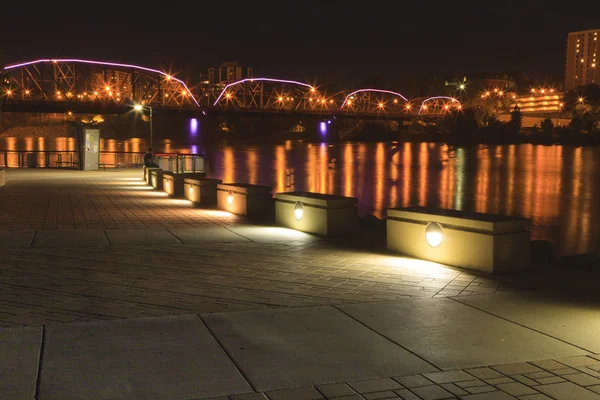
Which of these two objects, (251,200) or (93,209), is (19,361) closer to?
(251,200)

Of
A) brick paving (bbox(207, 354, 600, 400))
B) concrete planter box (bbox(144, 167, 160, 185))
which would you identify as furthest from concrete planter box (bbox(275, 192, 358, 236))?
concrete planter box (bbox(144, 167, 160, 185))

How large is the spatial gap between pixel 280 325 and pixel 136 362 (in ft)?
4.98

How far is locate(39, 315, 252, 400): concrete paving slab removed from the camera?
457 centimetres

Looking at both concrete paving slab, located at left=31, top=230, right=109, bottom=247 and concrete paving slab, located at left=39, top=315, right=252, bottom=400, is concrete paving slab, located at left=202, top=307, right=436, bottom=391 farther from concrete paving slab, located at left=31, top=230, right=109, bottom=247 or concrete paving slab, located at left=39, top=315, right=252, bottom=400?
concrete paving slab, located at left=31, top=230, right=109, bottom=247

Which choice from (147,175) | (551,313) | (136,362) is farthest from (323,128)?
(136,362)

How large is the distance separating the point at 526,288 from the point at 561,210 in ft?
99.6

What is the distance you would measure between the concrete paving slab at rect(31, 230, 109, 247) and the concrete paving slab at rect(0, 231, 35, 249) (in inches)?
4.1

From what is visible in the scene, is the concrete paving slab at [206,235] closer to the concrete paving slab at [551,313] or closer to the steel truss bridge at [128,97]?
the concrete paving slab at [551,313]

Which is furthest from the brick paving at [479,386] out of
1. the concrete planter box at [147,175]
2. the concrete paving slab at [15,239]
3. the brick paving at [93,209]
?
the concrete planter box at [147,175]

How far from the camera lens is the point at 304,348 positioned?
5551mm

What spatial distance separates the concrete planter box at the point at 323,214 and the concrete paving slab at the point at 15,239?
4822 millimetres

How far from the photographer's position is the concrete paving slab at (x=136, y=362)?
4.57 metres

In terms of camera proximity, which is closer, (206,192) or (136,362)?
(136,362)

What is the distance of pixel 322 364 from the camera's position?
516 centimetres
